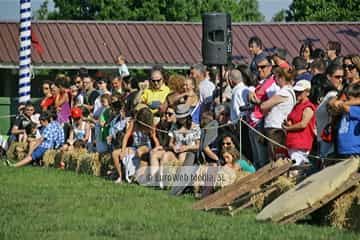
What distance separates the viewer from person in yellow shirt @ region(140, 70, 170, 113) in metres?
19.0

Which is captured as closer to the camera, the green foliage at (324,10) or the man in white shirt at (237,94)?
the man in white shirt at (237,94)

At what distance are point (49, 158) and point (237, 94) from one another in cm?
740

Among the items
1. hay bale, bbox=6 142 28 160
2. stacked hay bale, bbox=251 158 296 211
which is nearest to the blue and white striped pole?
hay bale, bbox=6 142 28 160

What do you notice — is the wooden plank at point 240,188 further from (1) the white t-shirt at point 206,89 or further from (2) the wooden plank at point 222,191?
(1) the white t-shirt at point 206,89

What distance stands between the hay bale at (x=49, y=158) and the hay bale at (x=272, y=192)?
946cm

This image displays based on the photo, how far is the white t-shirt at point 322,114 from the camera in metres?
13.2

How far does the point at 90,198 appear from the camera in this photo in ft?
49.4

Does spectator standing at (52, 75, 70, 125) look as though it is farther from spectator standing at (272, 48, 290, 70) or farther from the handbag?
the handbag

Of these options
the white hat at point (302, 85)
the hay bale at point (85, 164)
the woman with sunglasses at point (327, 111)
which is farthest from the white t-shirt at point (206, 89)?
the woman with sunglasses at point (327, 111)

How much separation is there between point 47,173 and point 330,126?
822 centimetres

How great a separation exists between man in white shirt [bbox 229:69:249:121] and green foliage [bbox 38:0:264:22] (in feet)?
197

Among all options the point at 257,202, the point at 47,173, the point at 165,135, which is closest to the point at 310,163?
the point at 257,202

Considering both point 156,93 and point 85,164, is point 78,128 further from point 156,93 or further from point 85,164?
point 156,93

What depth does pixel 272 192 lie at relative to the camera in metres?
13.5
